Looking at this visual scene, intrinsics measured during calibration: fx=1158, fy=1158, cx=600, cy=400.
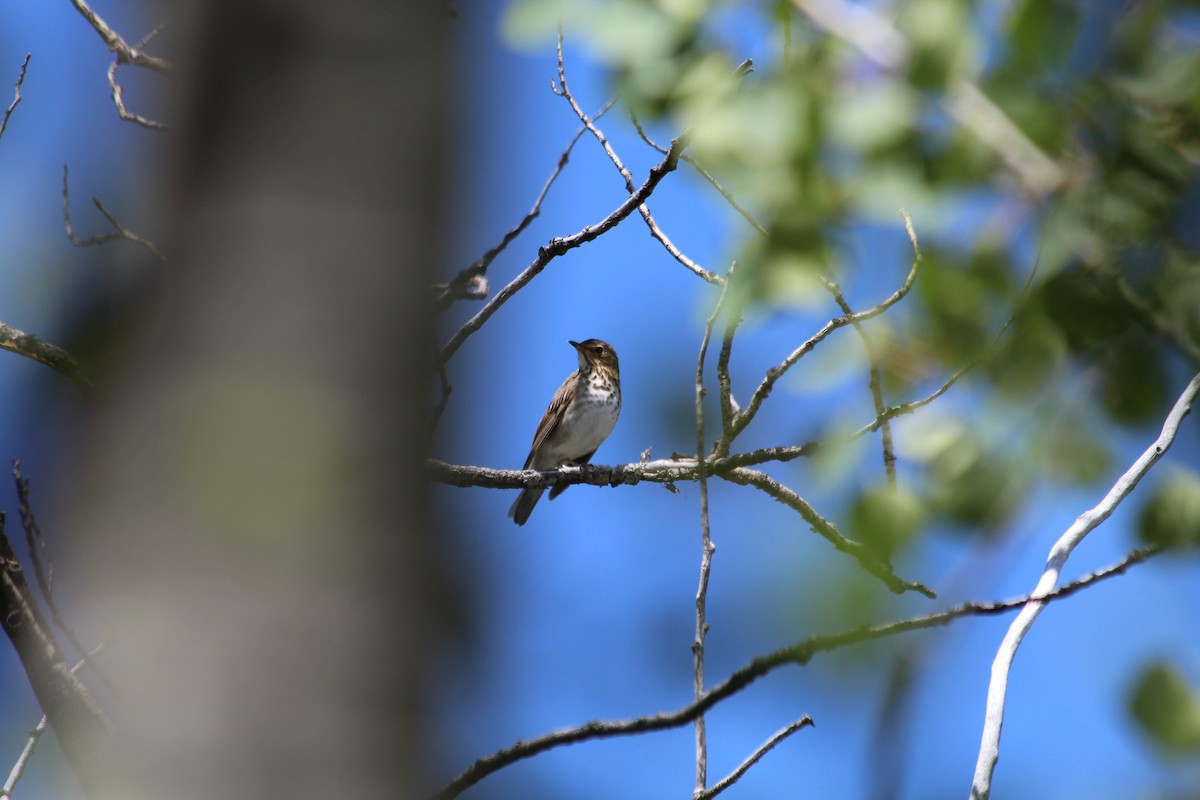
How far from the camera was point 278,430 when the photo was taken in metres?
1.07

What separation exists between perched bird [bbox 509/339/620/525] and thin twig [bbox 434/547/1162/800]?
7.31m

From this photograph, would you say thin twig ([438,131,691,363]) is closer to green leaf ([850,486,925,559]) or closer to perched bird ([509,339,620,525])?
green leaf ([850,486,925,559])

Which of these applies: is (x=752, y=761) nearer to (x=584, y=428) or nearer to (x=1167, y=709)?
(x=1167, y=709)

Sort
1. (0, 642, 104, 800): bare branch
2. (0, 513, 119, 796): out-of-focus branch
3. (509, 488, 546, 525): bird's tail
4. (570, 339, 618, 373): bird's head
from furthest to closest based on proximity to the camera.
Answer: (570, 339, 618, 373): bird's head < (509, 488, 546, 525): bird's tail < (0, 642, 104, 800): bare branch < (0, 513, 119, 796): out-of-focus branch

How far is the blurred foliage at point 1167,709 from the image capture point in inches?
56.9

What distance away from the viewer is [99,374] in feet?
3.88

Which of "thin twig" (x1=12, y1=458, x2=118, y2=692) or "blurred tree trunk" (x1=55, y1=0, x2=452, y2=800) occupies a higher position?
"thin twig" (x1=12, y1=458, x2=118, y2=692)

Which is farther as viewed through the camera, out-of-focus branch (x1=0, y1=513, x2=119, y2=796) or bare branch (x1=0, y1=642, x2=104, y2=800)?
bare branch (x1=0, y1=642, x2=104, y2=800)

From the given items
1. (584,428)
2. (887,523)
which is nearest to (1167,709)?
(887,523)

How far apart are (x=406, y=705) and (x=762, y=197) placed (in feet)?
3.06

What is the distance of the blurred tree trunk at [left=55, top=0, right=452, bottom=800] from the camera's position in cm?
101

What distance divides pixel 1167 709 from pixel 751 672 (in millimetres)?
621

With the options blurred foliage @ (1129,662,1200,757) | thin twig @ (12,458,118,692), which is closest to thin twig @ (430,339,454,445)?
blurred foliage @ (1129,662,1200,757)

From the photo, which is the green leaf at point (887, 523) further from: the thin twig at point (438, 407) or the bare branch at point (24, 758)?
the bare branch at point (24, 758)
